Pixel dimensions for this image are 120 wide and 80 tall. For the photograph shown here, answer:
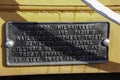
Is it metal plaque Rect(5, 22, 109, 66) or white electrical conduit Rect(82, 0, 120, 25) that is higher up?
white electrical conduit Rect(82, 0, 120, 25)

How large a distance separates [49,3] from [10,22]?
24 centimetres

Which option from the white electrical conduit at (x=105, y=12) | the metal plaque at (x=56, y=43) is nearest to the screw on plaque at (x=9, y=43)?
the metal plaque at (x=56, y=43)

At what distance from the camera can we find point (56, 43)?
2.18 metres

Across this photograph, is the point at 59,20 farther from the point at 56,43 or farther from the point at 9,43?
the point at 9,43

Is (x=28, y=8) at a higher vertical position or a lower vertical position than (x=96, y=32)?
higher

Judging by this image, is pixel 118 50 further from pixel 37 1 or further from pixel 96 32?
pixel 37 1

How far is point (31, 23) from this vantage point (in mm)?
2131

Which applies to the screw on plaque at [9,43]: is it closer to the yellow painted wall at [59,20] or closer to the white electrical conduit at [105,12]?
the yellow painted wall at [59,20]

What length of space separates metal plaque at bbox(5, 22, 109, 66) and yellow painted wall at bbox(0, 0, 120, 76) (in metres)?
0.03

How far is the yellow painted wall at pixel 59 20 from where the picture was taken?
2107mm

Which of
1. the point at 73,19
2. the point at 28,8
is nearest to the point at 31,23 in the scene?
the point at 28,8

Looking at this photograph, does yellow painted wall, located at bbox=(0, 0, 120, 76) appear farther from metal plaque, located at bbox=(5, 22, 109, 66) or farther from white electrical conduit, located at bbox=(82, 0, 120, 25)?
white electrical conduit, located at bbox=(82, 0, 120, 25)

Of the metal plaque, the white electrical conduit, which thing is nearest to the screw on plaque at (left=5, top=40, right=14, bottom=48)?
the metal plaque

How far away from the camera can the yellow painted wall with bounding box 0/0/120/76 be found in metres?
2.11
